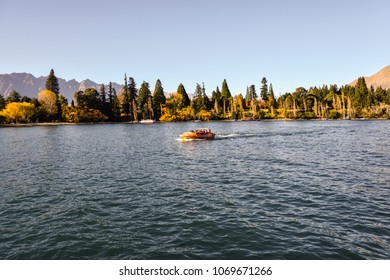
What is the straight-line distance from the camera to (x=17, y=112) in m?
128

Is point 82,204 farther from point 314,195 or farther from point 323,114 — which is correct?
point 323,114

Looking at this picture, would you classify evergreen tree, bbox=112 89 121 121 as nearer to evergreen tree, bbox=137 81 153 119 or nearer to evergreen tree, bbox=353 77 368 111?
evergreen tree, bbox=137 81 153 119

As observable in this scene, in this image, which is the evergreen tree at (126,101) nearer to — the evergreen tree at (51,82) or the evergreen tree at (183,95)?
the evergreen tree at (183,95)

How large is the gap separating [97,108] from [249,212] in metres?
156

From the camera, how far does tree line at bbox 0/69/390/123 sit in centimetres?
14712

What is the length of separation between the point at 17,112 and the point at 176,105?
8843 centimetres

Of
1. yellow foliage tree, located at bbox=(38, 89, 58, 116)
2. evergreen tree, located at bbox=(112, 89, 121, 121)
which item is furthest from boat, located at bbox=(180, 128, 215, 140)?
evergreen tree, located at bbox=(112, 89, 121, 121)

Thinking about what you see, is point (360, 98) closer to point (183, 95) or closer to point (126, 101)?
point (183, 95)

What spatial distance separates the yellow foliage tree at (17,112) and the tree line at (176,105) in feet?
15.9

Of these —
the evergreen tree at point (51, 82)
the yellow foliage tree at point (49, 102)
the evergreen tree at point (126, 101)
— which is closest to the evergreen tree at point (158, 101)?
the evergreen tree at point (126, 101)

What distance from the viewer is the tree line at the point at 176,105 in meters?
147

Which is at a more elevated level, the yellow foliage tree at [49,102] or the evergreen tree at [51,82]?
the evergreen tree at [51,82]

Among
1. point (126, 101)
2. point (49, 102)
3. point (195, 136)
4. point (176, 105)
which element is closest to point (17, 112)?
point (49, 102)

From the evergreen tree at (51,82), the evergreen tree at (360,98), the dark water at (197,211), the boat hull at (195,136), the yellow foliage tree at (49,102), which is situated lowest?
the dark water at (197,211)
